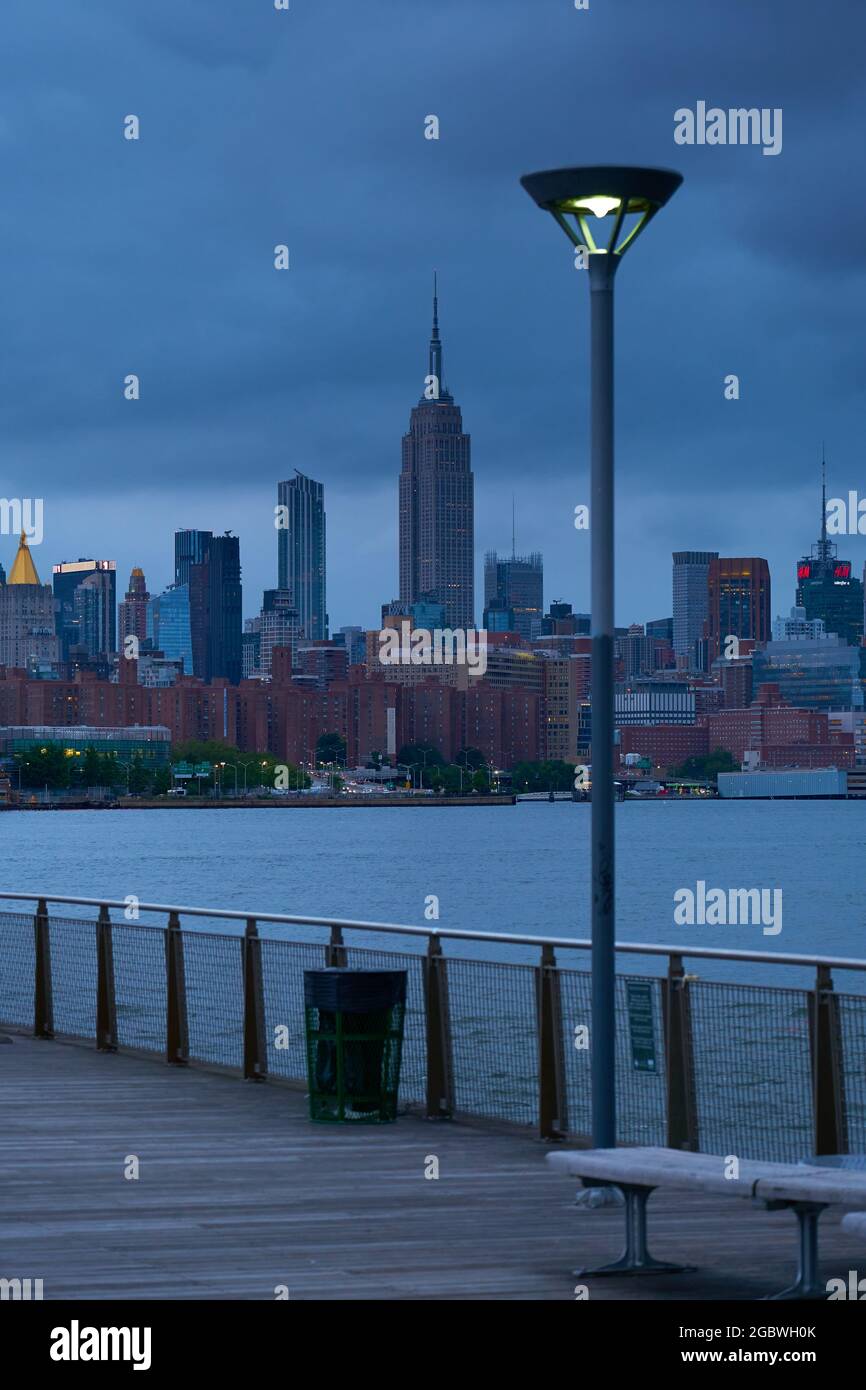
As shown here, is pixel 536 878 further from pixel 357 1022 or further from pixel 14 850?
pixel 357 1022

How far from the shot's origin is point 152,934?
18.4 meters

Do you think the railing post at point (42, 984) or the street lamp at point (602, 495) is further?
the railing post at point (42, 984)

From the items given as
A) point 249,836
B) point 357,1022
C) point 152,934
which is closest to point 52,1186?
point 357,1022

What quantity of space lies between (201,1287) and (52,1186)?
9.56ft

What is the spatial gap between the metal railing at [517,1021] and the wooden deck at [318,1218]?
0.75 metres

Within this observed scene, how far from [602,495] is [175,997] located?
7914 millimetres

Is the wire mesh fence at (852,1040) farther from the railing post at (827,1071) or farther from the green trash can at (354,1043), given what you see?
the green trash can at (354,1043)

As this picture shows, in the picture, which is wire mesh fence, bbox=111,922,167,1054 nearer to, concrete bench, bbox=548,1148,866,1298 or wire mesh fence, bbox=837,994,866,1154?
wire mesh fence, bbox=837,994,866,1154

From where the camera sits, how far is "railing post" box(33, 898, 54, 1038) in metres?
19.4

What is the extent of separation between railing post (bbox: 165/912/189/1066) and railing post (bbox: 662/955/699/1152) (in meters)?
5.69

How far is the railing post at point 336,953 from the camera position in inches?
586

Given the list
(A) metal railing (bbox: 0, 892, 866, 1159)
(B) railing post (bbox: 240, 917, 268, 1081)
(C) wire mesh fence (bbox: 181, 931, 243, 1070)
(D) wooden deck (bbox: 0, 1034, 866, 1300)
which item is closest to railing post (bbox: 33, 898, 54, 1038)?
(A) metal railing (bbox: 0, 892, 866, 1159)

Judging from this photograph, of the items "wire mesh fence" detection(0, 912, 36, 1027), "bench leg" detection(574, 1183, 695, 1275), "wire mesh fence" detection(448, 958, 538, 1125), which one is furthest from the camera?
"wire mesh fence" detection(0, 912, 36, 1027)

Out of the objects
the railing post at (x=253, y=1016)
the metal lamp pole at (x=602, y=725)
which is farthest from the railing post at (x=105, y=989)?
the metal lamp pole at (x=602, y=725)
